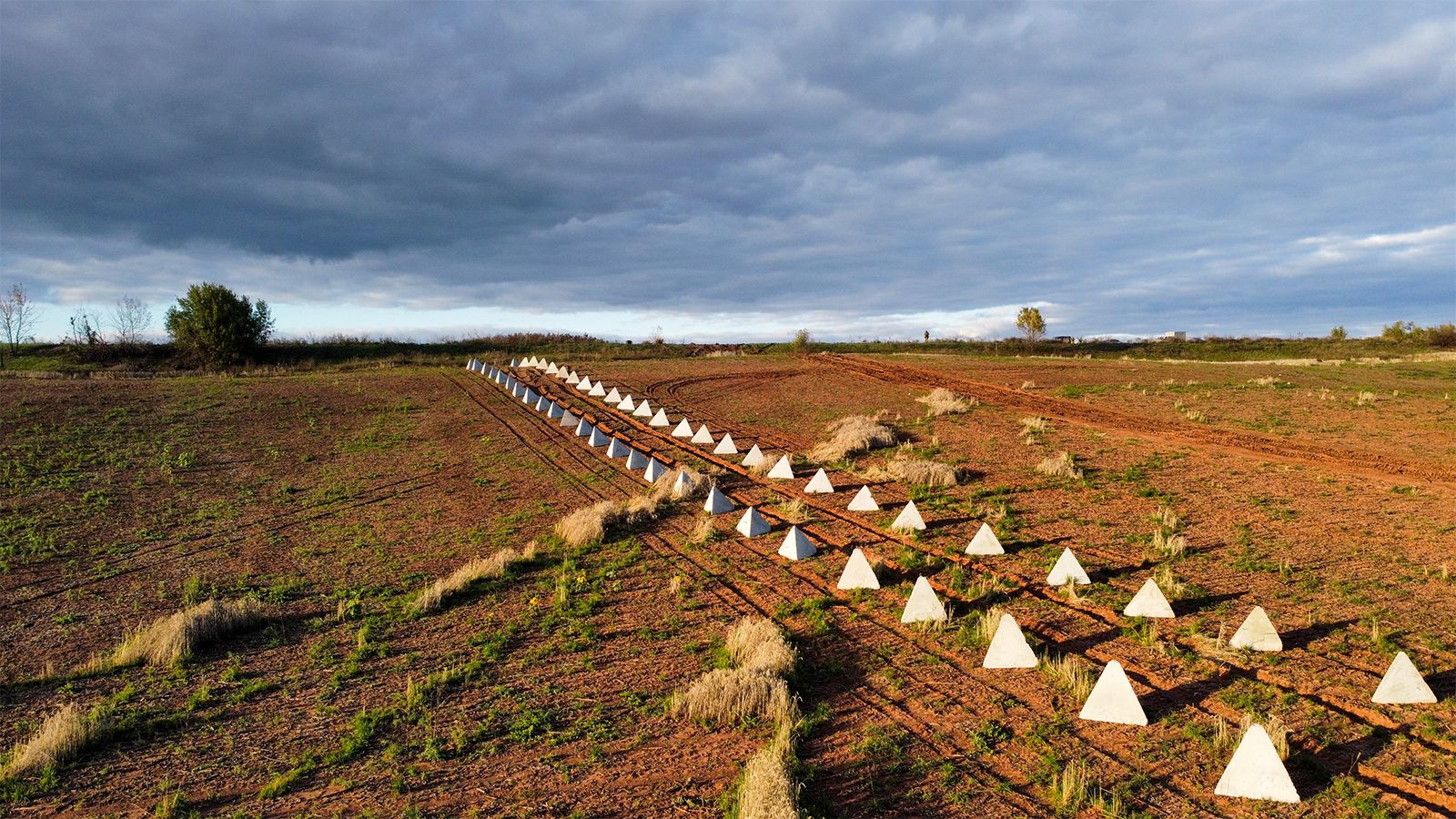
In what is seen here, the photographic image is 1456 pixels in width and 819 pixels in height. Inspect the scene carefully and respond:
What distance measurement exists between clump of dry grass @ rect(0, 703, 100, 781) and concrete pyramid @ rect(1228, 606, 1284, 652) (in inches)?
529

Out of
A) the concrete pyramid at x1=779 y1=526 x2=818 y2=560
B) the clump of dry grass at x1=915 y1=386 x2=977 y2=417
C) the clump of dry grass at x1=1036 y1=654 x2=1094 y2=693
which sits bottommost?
the clump of dry grass at x1=1036 y1=654 x2=1094 y2=693

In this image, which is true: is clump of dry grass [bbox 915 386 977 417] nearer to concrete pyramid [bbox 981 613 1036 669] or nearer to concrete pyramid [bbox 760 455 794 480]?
concrete pyramid [bbox 760 455 794 480]

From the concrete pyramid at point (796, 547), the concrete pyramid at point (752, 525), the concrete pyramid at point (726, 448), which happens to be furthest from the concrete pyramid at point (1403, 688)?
the concrete pyramid at point (726, 448)

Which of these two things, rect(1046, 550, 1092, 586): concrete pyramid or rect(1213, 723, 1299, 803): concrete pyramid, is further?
rect(1046, 550, 1092, 586): concrete pyramid

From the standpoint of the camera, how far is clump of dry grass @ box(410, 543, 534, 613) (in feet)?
40.1

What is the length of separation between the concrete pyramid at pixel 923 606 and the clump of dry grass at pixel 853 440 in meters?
10.2

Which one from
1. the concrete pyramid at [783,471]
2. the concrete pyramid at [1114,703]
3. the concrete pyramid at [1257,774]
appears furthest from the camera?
the concrete pyramid at [783,471]

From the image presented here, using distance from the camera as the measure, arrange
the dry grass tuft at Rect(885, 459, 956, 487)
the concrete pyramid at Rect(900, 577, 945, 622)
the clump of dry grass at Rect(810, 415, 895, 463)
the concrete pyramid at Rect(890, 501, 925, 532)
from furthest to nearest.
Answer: the clump of dry grass at Rect(810, 415, 895, 463) → the dry grass tuft at Rect(885, 459, 956, 487) → the concrete pyramid at Rect(890, 501, 925, 532) → the concrete pyramid at Rect(900, 577, 945, 622)

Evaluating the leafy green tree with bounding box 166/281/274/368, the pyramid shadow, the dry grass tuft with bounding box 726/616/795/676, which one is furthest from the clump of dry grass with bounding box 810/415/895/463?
the leafy green tree with bounding box 166/281/274/368

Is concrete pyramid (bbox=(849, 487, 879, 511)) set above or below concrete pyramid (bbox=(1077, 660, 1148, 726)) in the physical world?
above

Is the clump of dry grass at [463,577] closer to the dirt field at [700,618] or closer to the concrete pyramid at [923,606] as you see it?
the dirt field at [700,618]

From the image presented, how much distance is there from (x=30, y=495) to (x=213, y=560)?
8081 mm

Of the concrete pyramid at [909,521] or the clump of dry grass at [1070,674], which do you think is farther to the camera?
the concrete pyramid at [909,521]

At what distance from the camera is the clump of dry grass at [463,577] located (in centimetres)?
1222
